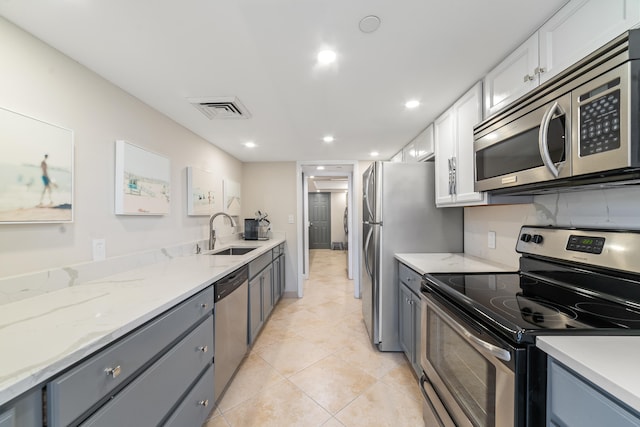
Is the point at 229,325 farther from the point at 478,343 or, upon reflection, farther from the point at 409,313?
the point at 478,343

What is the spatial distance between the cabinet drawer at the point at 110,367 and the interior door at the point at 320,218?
7214 millimetres

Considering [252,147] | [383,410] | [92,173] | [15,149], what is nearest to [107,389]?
[15,149]

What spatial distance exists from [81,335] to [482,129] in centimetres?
203

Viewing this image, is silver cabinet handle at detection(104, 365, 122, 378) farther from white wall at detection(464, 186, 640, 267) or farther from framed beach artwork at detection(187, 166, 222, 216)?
white wall at detection(464, 186, 640, 267)

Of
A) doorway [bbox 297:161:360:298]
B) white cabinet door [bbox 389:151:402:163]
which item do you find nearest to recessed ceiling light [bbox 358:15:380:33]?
white cabinet door [bbox 389:151:402:163]

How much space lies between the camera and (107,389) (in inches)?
33.2

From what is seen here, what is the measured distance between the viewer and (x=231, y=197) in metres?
3.55

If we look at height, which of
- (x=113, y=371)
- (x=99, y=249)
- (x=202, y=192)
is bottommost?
(x=113, y=371)

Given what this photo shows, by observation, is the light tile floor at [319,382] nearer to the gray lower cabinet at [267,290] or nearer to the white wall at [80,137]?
the gray lower cabinet at [267,290]

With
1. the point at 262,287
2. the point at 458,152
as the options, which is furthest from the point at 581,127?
the point at 262,287

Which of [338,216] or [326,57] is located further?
[338,216]

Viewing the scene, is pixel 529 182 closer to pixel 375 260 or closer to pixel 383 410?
pixel 375 260

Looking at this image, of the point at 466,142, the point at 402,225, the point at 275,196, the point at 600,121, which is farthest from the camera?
the point at 275,196

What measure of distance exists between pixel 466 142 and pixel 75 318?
229 centimetres
